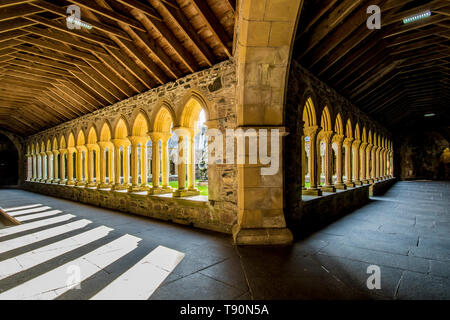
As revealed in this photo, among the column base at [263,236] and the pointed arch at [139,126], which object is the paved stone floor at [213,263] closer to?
the column base at [263,236]

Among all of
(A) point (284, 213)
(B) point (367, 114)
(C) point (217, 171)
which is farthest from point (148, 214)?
(B) point (367, 114)

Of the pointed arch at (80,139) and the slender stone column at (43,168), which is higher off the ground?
the pointed arch at (80,139)

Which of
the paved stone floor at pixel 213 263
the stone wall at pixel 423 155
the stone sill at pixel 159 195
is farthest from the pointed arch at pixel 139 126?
the stone wall at pixel 423 155

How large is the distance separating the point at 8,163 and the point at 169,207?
1506 centimetres

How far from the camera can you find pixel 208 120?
3.77 meters

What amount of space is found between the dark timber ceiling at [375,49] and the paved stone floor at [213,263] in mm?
2962

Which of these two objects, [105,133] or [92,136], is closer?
[105,133]

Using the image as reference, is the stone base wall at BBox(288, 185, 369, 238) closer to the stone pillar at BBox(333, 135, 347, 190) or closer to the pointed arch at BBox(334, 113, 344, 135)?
the stone pillar at BBox(333, 135, 347, 190)

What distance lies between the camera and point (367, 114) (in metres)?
8.34

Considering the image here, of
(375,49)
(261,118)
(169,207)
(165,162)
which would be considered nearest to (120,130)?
(165,162)

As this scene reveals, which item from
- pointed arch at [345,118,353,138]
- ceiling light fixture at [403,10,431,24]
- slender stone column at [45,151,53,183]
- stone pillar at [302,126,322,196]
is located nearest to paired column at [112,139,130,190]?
stone pillar at [302,126,322,196]

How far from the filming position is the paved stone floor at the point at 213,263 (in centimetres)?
185

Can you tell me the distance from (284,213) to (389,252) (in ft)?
4.10

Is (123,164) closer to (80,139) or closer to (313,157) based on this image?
(80,139)
